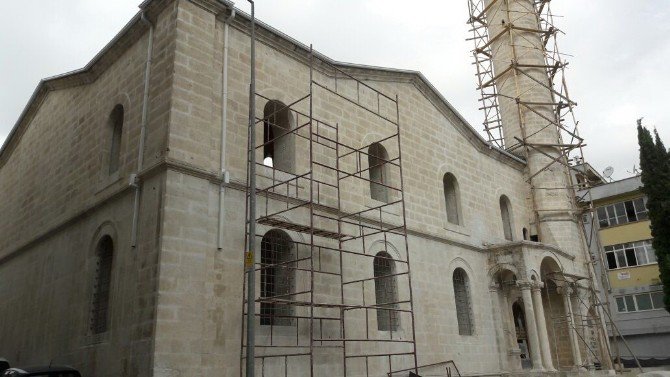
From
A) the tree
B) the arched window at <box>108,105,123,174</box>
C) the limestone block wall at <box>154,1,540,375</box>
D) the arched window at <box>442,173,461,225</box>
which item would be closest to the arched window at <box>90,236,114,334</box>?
the arched window at <box>108,105,123,174</box>

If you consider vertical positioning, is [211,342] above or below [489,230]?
below

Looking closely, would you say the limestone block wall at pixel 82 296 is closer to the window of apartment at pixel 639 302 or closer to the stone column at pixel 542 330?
the stone column at pixel 542 330

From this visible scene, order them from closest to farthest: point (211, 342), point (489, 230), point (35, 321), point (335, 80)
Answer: point (211, 342), point (35, 321), point (335, 80), point (489, 230)

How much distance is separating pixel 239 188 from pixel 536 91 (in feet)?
53.5

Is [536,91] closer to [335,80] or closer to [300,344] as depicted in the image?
[335,80]

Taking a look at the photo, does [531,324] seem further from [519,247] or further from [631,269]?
[631,269]

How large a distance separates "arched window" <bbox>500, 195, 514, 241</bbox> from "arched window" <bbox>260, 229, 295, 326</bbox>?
11.4 meters

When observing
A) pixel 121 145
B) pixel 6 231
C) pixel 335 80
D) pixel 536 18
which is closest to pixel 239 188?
pixel 121 145

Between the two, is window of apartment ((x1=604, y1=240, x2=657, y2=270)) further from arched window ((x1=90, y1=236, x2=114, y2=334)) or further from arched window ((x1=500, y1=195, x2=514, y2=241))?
arched window ((x1=90, y1=236, x2=114, y2=334))

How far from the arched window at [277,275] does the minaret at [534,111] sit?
42.9 feet

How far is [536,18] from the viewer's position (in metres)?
25.1

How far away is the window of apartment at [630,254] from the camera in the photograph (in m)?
29.4

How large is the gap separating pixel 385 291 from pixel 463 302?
3.71 metres

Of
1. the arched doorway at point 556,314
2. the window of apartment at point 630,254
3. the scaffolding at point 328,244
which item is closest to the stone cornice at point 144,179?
the scaffolding at point 328,244
